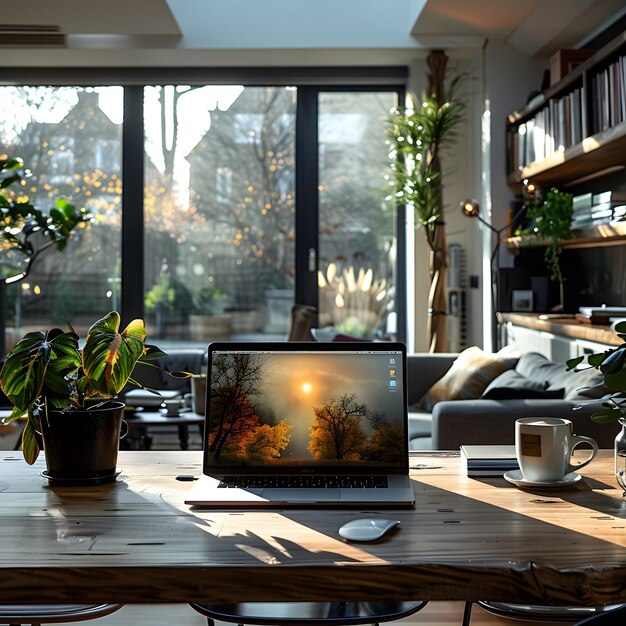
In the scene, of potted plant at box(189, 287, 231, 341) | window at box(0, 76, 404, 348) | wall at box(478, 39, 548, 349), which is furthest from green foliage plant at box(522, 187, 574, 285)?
potted plant at box(189, 287, 231, 341)

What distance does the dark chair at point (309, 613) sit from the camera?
1.73 m

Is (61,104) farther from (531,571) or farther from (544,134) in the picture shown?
(531,571)

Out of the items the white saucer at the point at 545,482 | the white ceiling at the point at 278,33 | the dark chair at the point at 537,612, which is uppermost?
the white ceiling at the point at 278,33

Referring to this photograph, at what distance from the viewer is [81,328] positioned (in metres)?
6.79

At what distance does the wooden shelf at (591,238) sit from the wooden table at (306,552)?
8.66 feet

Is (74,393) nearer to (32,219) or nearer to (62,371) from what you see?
(62,371)

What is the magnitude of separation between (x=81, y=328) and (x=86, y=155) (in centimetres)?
134

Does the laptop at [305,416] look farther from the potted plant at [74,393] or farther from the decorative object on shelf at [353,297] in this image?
the decorative object on shelf at [353,297]

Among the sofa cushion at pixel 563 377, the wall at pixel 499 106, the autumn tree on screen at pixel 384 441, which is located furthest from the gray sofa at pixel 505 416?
the wall at pixel 499 106

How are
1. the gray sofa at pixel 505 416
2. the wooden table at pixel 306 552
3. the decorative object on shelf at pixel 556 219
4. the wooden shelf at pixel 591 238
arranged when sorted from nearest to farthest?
the wooden table at pixel 306 552, the gray sofa at pixel 505 416, the wooden shelf at pixel 591 238, the decorative object on shelf at pixel 556 219

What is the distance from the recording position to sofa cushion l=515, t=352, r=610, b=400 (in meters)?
3.19

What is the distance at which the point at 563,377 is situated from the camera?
11.5 feet

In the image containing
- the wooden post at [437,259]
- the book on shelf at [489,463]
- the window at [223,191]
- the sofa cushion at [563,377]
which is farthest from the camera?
the window at [223,191]

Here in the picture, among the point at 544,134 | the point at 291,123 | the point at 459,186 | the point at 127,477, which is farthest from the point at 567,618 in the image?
the point at 291,123
